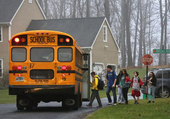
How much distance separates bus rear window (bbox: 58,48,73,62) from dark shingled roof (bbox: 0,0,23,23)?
995 inches

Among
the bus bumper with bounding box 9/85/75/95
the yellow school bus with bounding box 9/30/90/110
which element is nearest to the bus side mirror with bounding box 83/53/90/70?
the yellow school bus with bounding box 9/30/90/110

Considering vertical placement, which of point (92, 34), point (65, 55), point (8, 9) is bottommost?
point (65, 55)

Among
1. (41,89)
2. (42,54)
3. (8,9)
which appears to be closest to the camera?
(41,89)

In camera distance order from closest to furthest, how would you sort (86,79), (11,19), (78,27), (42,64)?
(42,64) → (86,79) → (11,19) → (78,27)

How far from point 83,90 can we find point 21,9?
24622mm

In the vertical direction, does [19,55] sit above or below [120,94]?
above

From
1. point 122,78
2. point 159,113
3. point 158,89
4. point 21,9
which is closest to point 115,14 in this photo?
point 21,9

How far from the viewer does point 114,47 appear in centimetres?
4762

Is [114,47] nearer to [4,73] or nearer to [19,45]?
[4,73]

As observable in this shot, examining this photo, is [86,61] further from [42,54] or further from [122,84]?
[42,54]

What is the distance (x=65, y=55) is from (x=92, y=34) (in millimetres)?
26863

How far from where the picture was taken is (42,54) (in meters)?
16.9

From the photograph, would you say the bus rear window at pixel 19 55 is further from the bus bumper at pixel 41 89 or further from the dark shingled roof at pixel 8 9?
the dark shingled roof at pixel 8 9

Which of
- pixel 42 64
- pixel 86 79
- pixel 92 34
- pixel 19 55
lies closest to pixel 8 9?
pixel 92 34
